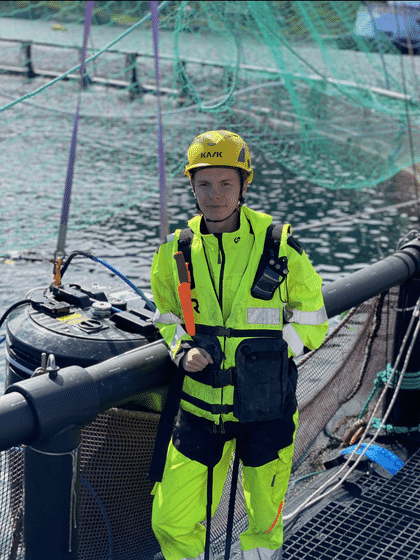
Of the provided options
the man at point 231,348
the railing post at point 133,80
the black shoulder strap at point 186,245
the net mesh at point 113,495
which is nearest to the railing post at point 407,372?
the net mesh at point 113,495

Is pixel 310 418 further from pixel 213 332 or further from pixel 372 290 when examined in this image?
pixel 213 332

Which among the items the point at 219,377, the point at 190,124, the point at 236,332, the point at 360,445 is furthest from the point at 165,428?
the point at 190,124

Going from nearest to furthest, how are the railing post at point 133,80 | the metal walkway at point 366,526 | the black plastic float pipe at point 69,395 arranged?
the black plastic float pipe at point 69,395 → the metal walkway at point 366,526 → the railing post at point 133,80

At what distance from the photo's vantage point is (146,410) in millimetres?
2609

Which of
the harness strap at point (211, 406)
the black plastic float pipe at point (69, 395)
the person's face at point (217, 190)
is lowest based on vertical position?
the harness strap at point (211, 406)

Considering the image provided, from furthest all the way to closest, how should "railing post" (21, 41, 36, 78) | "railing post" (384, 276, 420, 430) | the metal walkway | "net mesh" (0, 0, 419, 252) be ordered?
"railing post" (21, 41, 36, 78) → "net mesh" (0, 0, 419, 252) → "railing post" (384, 276, 420, 430) → the metal walkway

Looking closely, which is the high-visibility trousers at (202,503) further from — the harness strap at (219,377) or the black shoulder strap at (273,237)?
the black shoulder strap at (273,237)

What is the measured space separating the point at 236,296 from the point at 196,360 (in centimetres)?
27

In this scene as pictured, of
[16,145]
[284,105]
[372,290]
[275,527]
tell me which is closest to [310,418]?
[372,290]

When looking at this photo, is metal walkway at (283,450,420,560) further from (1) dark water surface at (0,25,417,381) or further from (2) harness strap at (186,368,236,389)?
(1) dark water surface at (0,25,417,381)

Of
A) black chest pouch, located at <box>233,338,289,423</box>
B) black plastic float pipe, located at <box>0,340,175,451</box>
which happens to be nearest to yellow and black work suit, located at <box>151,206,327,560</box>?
black chest pouch, located at <box>233,338,289,423</box>

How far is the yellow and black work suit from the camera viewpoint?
92.7 inches

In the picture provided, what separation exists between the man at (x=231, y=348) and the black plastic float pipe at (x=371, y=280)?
52 cm

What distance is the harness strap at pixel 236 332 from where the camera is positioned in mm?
2375
